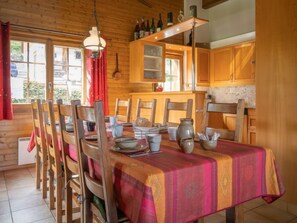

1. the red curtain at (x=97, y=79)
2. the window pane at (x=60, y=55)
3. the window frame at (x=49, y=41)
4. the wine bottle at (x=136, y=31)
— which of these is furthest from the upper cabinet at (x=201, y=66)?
the window pane at (x=60, y=55)

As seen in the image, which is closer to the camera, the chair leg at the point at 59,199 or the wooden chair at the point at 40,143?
the chair leg at the point at 59,199

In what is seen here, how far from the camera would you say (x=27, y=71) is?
3.88m

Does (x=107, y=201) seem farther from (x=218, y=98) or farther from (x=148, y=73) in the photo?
Result: (x=218, y=98)

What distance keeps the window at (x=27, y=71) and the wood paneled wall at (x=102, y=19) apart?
12.3 inches

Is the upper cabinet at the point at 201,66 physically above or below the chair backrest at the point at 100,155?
above

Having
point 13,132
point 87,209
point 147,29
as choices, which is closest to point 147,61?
point 147,29

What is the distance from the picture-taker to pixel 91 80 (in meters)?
4.21

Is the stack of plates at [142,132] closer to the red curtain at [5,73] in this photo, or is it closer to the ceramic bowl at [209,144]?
the ceramic bowl at [209,144]

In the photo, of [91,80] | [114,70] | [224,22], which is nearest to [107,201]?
[91,80]

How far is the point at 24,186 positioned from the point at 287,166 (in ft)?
9.57

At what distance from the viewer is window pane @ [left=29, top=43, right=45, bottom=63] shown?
3.90 metres

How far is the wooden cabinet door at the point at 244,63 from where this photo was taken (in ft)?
15.2

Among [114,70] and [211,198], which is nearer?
[211,198]

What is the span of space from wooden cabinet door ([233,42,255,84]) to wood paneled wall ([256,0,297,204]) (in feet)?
7.58
